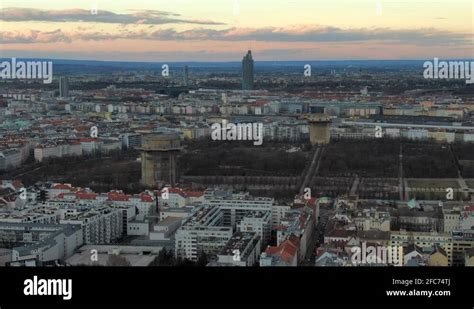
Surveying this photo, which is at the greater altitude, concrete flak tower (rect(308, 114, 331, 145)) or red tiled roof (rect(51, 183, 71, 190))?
concrete flak tower (rect(308, 114, 331, 145))

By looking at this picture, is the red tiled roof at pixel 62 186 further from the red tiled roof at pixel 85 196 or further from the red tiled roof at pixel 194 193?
the red tiled roof at pixel 194 193

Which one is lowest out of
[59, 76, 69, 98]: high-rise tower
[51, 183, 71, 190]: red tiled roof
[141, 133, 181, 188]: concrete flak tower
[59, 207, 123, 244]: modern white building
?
[59, 207, 123, 244]: modern white building

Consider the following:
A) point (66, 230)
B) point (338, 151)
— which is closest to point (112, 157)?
point (338, 151)

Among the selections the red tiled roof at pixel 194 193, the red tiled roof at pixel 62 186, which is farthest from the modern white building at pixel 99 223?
the red tiled roof at pixel 62 186

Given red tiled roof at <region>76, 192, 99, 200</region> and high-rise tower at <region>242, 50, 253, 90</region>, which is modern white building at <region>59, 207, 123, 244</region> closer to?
red tiled roof at <region>76, 192, 99, 200</region>

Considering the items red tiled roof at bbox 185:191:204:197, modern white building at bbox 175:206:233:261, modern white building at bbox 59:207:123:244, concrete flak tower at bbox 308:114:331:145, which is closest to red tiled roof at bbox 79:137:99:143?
concrete flak tower at bbox 308:114:331:145
